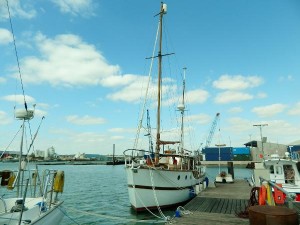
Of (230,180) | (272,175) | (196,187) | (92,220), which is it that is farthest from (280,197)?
(230,180)

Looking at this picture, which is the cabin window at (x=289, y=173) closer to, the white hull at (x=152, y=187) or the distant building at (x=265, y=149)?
the white hull at (x=152, y=187)

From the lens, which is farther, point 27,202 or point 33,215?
point 27,202

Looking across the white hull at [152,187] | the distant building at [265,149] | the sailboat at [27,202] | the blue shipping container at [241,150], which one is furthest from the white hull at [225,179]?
the blue shipping container at [241,150]

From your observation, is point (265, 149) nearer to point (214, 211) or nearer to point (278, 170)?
point (278, 170)

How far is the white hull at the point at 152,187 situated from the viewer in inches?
747

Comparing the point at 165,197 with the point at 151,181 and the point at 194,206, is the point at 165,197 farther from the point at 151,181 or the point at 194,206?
the point at 194,206

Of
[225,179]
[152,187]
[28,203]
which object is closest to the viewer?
[28,203]

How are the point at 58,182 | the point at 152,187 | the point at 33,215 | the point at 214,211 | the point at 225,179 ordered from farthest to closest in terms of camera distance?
1. the point at 225,179
2. the point at 152,187
3. the point at 214,211
4. the point at 58,182
5. the point at 33,215

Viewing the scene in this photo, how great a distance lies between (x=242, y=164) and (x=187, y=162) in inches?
4523

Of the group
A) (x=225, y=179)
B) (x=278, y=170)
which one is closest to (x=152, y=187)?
(x=278, y=170)

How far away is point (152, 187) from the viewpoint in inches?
752

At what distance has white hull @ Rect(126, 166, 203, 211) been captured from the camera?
19.0 m

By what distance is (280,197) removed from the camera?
1552 cm

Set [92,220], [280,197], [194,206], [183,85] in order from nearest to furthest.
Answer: [280,197] < [194,206] < [92,220] < [183,85]
